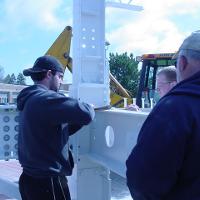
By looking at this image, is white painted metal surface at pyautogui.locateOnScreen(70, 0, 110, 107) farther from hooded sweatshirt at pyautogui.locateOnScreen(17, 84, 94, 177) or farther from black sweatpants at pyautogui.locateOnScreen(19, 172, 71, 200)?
black sweatpants at pyautogui.locateOnScreen(19, 172, 71, 200)

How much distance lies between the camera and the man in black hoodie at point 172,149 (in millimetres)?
1505

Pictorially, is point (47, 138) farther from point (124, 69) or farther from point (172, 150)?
point (124, 69)

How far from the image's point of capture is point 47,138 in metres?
3.11

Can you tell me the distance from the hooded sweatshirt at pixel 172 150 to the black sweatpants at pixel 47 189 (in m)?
1.67

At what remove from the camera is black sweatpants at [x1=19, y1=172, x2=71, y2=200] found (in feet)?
10.4

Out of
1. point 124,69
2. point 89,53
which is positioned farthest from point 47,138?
point 124,69

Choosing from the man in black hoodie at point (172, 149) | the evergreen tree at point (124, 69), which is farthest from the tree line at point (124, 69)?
the man in black hoodie at point (172, 149)

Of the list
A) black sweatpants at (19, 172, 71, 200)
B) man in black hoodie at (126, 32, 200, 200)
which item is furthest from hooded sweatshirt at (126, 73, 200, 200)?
black sweatpants at (19, 172, 71, 200)

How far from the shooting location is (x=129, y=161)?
162 cm

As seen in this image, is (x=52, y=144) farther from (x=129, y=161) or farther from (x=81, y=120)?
(x=129, y=161)

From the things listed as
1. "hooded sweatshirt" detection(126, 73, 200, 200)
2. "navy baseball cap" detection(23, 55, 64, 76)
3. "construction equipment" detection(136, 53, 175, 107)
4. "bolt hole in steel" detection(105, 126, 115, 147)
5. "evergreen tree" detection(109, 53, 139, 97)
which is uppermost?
"evergreen tree" detection(109, 53, 139, 97)

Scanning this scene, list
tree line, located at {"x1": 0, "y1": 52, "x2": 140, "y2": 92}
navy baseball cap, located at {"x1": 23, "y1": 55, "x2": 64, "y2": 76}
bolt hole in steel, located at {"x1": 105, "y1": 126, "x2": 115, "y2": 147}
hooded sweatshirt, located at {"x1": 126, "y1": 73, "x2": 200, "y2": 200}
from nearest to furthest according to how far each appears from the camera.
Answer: hooded sweatshirt, located at {"x1": 126, "y1": 73, "x2": 200, "y2": 200} → navy baseball cap, located at {"x1": 23, "y1": 55, "x2": 64, "y2": 76} → bolt hole in steel, located at {"x1": 105, "y1": 126, "x2": 115, "y2": 147} → tree line, located at {"x1": 0, "y1": 52, "x2": 140, "y2": 92}

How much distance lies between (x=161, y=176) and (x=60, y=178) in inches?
69.8

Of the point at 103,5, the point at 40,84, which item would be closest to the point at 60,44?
the point at 103,5
